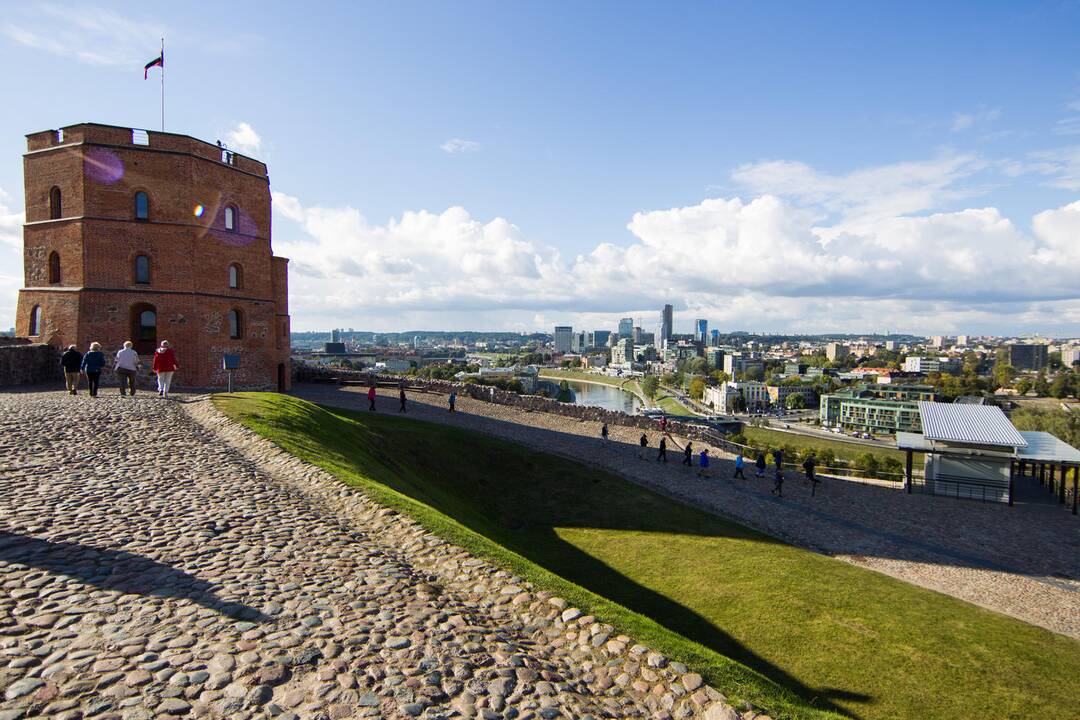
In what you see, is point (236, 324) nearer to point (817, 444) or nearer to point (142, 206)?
point (142, 206)

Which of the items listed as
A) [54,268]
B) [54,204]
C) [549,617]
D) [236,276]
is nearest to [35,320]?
[54,268]

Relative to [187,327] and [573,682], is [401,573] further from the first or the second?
[187,327]

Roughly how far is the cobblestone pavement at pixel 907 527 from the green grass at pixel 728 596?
5.57 ft

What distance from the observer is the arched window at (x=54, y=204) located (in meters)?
25.1

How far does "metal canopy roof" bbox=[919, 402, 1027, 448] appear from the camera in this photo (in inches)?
863

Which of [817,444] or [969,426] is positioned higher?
[969,426]

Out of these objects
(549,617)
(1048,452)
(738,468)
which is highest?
(549,617)

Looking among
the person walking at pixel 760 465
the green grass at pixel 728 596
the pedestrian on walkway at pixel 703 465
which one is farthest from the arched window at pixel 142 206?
the person walking at pixel 760 465

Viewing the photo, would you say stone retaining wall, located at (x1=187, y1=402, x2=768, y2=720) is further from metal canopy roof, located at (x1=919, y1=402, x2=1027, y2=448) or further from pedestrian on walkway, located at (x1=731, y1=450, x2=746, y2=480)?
metal canopy roof, located at (x1=919, y1=402, x2=1027, y2=448)

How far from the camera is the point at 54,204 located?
2514 centimetres

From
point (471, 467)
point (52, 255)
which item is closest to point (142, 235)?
point (52, 255)

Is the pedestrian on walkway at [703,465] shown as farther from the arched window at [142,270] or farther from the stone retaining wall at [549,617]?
the arched window at [142,270]

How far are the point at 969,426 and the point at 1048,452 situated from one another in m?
2.66

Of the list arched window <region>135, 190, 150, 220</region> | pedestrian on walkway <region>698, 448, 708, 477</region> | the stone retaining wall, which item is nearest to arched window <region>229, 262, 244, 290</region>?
arched window <region>135, 190, 150, 220</region>
